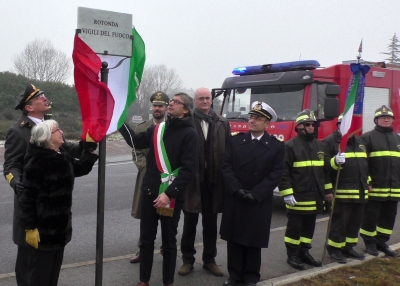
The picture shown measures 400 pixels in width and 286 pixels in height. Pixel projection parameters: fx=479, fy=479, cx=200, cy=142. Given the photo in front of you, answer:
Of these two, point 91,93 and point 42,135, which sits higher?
point 91,93

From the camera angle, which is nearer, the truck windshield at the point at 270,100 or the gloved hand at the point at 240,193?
the gloved hand at the point at 240,193

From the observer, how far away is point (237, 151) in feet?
16.5

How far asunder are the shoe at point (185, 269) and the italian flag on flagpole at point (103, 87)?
2110mm

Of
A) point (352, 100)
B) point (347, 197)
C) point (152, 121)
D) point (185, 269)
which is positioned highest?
point (352, 100)

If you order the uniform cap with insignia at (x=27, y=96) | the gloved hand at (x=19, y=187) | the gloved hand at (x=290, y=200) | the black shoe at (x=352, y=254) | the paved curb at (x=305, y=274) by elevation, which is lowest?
the paved curb at (x=305, y=274)

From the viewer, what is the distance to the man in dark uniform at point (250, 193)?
4.87 m

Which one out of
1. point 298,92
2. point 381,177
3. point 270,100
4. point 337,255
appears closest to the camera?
point 337,255

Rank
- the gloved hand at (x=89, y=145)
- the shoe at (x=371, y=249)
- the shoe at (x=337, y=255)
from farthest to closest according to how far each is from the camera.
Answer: the shoe at (x=371, y=249)
the shoe at (x=337, y=255)
the gloved hand at (x=89, y=145)

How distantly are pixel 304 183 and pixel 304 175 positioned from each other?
0.09 meters

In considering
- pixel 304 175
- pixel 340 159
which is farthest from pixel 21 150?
pixel 340 159

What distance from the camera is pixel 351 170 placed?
611cm

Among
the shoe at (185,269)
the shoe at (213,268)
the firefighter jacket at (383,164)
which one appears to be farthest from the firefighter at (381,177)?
the shoe at (185,269)

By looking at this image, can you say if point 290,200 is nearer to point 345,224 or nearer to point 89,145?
point 345,224

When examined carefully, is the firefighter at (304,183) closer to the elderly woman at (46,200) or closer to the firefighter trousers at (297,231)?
the firefighter trousers at (297,231)
